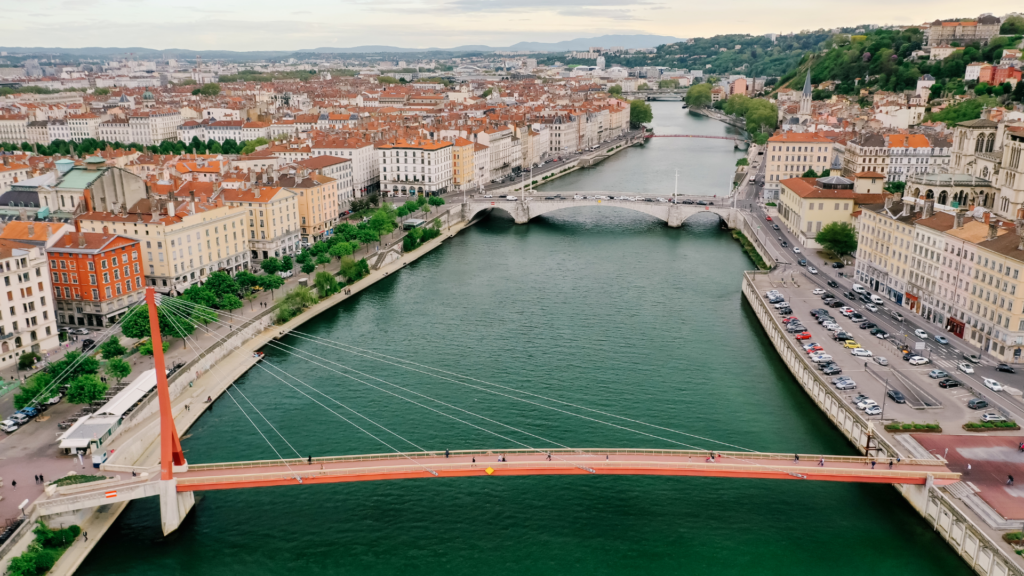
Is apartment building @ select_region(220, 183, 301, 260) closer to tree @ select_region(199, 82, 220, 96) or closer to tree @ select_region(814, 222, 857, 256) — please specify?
tree @ select_region(814, 222, 857, 256)

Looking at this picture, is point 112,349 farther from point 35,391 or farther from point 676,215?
point 676,215

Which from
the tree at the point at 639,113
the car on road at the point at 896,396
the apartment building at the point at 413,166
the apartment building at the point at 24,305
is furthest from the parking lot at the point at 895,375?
the tree at the point at 639,113

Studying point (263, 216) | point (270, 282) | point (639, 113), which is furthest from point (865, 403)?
point (639, 113)

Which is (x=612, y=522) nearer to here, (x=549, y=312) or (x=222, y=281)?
(x=549, y=312)

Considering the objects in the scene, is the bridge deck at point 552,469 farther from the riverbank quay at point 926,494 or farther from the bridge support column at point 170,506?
the riverbank quay at point 926,494

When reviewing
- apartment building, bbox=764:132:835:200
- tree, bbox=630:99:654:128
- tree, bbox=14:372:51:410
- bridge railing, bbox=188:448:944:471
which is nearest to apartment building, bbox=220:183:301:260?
tree, bbox=14:372:51:410

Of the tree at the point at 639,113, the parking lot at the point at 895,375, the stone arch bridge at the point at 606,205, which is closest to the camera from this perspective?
the parking lot at the point at 895,375
